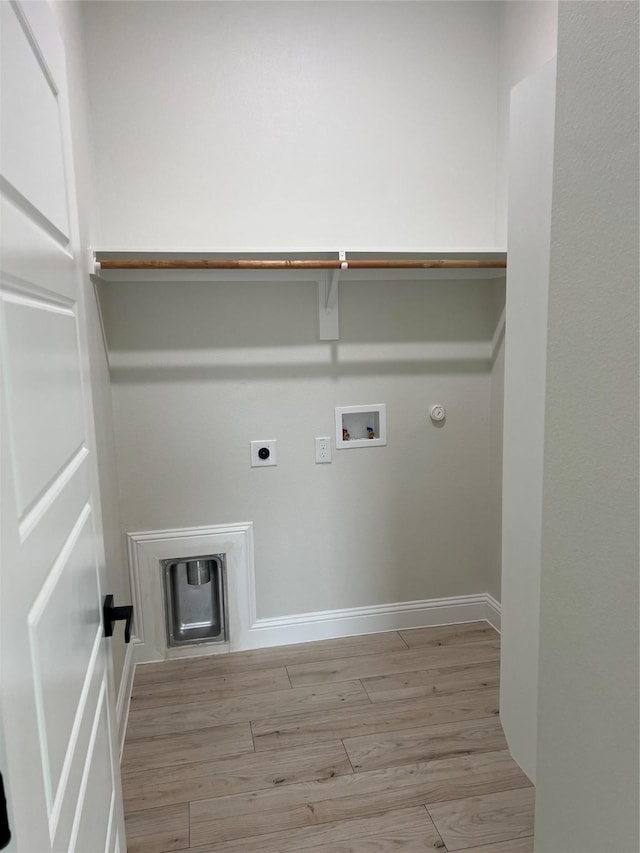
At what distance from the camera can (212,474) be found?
8.20ft

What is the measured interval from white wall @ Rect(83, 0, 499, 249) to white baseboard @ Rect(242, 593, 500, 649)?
5.34 feet

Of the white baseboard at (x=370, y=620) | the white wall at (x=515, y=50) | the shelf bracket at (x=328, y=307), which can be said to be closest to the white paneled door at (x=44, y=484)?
the shelf bracket at (x=328, y=307)

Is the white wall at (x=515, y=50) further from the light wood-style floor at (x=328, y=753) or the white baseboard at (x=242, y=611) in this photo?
the light wood-style floor at (x=328, y=753)

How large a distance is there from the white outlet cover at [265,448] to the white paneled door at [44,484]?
137cm

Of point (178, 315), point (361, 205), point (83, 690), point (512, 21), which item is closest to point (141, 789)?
point (83, 690)

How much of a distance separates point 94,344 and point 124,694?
4.16 ft

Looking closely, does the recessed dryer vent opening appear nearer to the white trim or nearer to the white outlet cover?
the white outlet cover

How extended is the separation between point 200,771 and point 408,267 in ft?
6.25

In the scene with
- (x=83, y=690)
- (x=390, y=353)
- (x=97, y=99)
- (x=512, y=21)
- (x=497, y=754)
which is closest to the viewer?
(x=83, y=690)

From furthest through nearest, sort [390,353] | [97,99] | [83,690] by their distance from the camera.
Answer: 1. [390,353]
2. [97,99]
3. [83,690]

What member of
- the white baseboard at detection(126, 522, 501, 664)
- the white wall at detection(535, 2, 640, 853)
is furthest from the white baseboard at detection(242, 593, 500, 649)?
the white wall at detection(535, 2, 640, 853)

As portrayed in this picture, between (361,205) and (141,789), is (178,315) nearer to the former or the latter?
(361,205)

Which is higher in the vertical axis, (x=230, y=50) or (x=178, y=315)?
(x=230, y=50)

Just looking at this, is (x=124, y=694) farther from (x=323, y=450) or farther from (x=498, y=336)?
(x=498, y=336)
